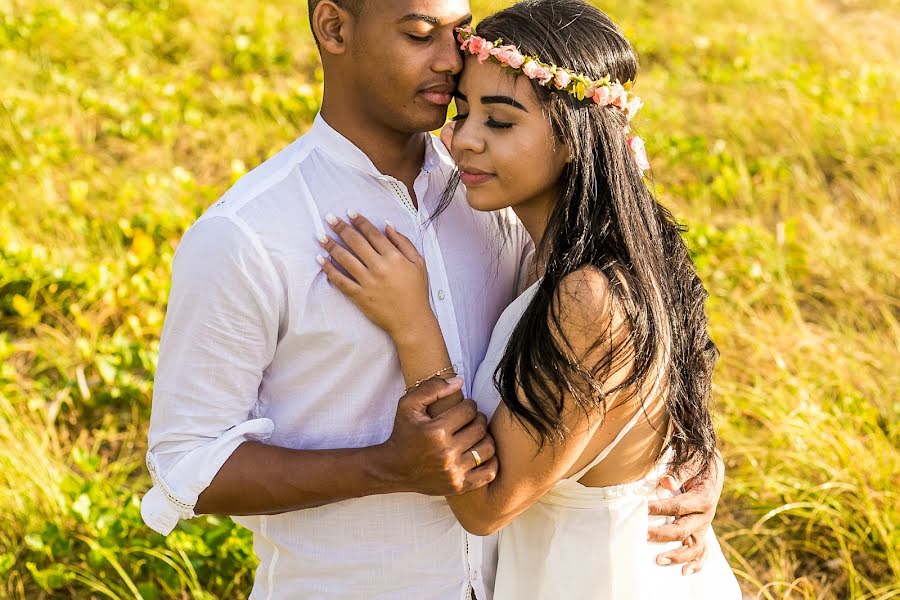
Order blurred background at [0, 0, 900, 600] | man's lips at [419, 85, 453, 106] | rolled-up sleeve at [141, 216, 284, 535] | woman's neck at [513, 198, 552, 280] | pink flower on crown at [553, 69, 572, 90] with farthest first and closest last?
1. blurred background at [0, 0, 900, 600]
2. woman's neck at [513, 198, 552, 280]
3. man's lips at [419, 85, 453, 106]
4. pink flower on crown at [553, 69, 572, 90]
5. rolled-up sleeve at [141, 216, 284, 535]

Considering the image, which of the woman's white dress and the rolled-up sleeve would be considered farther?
the woman's white dress

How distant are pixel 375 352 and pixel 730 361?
2.51 m

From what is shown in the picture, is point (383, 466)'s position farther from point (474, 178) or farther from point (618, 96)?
point (618, 96)

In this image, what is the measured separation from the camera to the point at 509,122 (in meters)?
2.15

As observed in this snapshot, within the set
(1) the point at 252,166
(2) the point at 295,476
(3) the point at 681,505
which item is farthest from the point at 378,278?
(1) the point at 252,166

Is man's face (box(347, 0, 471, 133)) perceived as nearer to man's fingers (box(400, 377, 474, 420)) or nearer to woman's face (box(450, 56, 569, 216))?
woman's face (box(450, 56, 569, 216))

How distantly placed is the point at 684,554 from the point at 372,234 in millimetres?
1036

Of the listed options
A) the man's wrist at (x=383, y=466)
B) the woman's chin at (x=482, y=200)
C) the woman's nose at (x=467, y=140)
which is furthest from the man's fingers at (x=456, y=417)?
the woman's nose at (x=467, y=140)

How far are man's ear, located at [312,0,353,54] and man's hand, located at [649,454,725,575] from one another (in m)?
1.24

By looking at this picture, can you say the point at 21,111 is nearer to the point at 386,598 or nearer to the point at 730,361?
the point at 730,361

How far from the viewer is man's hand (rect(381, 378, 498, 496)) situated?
1957 millimetres

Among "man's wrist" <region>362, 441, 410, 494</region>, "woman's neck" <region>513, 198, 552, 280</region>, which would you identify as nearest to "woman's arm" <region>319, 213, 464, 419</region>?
"man's wrist" <region>362, 441, 410, 494</region>

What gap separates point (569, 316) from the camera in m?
2.00

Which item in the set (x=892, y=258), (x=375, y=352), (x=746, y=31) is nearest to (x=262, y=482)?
(x=375, y=352)
